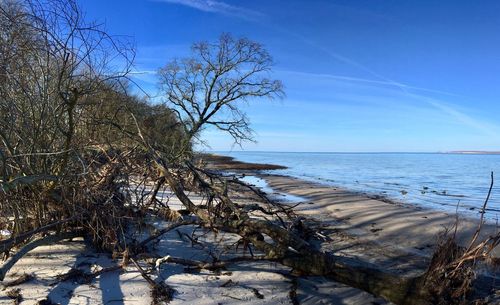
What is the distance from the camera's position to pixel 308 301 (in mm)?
4047

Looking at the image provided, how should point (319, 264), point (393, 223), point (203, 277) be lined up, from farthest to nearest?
point (393, 223) < point (203, 277) < point (319, 264)

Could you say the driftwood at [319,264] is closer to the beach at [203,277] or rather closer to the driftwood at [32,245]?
the beach at [203,277]

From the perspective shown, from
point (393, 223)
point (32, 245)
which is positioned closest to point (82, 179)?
point (32, 245)

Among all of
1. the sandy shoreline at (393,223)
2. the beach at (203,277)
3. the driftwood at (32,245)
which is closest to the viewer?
the driftwood at (32,245)

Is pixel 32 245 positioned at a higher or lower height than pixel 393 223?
higher

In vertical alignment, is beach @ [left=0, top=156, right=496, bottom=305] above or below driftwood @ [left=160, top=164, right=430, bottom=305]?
below

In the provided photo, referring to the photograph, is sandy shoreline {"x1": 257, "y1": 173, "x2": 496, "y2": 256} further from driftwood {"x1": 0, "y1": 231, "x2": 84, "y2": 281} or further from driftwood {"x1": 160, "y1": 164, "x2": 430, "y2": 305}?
driftwood {"x1": 0, "y1": 231, "x2": 84, "y2": 281}

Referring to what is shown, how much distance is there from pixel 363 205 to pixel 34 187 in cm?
1005

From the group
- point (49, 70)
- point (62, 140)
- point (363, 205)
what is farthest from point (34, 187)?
point (363, 205)

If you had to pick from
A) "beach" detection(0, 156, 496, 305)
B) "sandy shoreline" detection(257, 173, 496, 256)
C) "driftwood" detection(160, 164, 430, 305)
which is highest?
"driftwood" detection(160, 164, 430, 305)

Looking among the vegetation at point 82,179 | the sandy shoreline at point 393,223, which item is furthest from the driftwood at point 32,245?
the sandy shoreline at point 393,223

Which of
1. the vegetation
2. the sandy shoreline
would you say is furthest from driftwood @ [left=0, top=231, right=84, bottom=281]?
the sandy shoreline

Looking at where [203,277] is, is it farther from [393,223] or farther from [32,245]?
[393,223]

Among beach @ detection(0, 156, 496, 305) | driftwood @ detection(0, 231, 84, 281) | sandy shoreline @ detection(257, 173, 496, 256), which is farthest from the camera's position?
sandy shoreline @ detection(257, 173, 496, 256)
